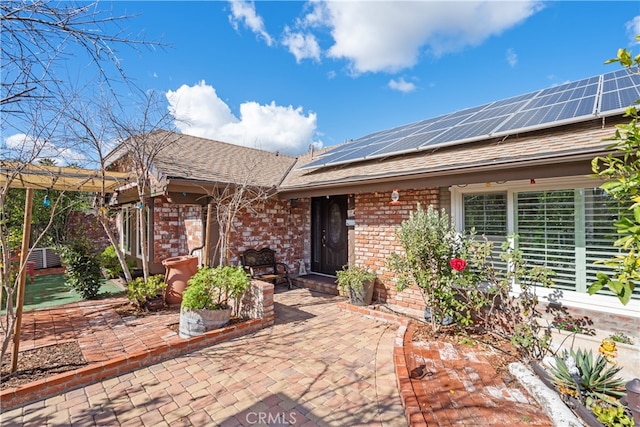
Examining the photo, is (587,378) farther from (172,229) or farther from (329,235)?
(172,229)

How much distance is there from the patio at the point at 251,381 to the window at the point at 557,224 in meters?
2.08

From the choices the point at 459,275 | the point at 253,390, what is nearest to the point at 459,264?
the point at 459,275

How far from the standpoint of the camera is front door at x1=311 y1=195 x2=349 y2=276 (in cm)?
891

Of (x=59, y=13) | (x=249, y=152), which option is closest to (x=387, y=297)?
(x=59, y=13)

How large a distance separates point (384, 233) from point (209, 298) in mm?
3898

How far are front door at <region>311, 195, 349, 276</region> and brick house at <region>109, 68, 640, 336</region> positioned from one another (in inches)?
1.5

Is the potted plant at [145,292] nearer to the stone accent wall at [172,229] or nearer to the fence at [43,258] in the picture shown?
the stone accent wall at [172,229]

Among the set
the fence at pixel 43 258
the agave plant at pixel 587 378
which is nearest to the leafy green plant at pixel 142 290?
the agave plant at pixel 587 378

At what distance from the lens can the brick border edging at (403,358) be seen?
9.43 ft

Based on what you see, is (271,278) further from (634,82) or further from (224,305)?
(634,82)

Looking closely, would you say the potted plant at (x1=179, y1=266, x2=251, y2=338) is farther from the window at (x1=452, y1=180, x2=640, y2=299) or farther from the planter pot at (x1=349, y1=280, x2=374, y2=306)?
the window at (x1=452, y1=180, x2=640, y2=299)

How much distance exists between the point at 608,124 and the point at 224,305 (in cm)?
694

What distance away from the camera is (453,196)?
18.2 ft

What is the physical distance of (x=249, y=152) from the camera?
1231 cm
